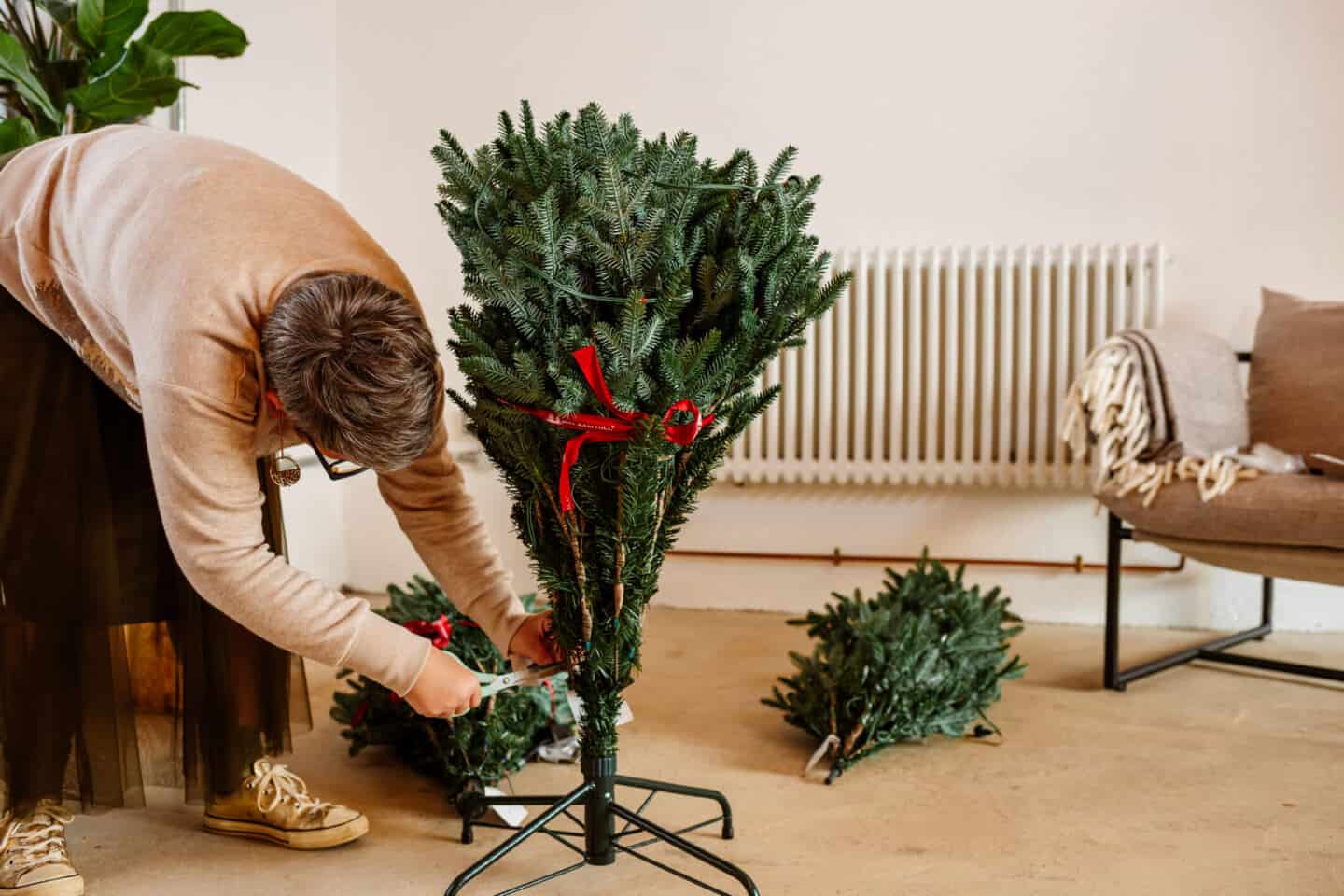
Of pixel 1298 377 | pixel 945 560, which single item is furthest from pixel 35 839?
pixel 1298 377

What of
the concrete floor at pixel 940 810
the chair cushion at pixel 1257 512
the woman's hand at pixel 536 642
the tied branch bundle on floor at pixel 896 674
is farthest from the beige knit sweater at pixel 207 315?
the chair cushion at pixel 1257 512

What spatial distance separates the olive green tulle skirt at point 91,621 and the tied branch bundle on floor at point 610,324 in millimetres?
569

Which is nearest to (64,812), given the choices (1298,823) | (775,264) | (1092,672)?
(775,264)

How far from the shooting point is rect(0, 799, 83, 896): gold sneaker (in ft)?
5.09

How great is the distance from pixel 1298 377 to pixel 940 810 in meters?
1.45

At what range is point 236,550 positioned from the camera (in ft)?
4.11

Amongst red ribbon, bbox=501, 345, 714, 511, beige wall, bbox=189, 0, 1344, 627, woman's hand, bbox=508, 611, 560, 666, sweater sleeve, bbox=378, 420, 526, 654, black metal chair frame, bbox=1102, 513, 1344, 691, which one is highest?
beige wall, bbox=189, 0, 1344, 627

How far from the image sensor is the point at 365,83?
358 cm

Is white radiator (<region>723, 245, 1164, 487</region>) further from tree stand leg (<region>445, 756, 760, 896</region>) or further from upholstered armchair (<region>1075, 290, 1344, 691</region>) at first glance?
tree stand leg (<region>445, 756, 760, 896</region>)

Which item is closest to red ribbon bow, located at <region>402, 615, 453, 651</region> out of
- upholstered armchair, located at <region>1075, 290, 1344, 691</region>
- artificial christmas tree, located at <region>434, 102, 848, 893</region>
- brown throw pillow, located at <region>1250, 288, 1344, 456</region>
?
artificial christmas tree, located at <region>434, 102, 848, 893</region>

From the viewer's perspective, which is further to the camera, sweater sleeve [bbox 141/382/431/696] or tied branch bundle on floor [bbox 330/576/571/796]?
tied branch bundle on floor [bbox 330/576/571/796]

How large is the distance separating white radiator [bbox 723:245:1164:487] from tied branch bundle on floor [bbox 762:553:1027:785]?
32.0 inches

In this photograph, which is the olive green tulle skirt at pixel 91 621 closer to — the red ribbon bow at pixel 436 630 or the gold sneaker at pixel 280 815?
the gold sneaker at pixel 280 815

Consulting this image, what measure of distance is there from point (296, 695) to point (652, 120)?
2156 mm
